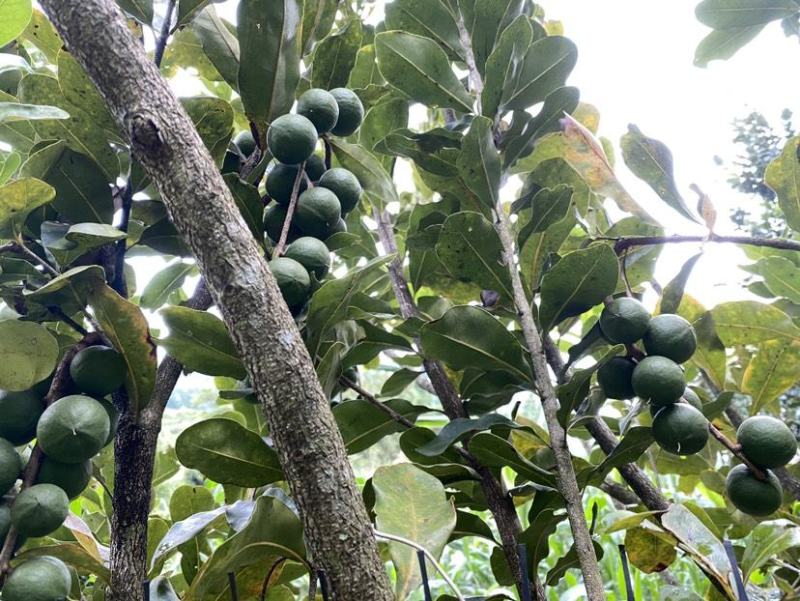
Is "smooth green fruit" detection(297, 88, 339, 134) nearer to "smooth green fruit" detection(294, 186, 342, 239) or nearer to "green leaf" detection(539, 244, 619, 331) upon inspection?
"smooth green fruit" detection(294, 186, 342, 239)

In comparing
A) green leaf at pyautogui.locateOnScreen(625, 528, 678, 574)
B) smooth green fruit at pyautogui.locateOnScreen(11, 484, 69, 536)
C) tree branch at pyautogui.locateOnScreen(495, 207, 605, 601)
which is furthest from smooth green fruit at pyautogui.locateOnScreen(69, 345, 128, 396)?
green leaf at pyautogui.locateOnScreen(625, 528, 678, 574)

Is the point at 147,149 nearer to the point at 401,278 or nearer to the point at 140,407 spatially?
the point at 140,407

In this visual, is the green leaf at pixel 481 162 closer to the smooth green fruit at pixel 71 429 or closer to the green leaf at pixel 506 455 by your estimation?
the green leaf at pixel 506 455

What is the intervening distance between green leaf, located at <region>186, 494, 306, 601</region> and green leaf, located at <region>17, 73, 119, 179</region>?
44 cm

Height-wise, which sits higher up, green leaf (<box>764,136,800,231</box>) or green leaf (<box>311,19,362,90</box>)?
green leaf (<box>311,19,362,90</box>)

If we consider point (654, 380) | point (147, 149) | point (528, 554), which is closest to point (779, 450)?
point (654, 380)

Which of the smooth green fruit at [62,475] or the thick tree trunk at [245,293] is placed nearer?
the thick tree trunk at [245,293]

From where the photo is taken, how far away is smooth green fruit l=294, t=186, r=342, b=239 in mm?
854

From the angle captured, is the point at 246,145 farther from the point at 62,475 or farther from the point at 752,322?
the point at 752,322

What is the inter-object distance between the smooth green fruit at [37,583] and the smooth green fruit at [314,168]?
0.53m

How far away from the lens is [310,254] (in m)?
0.83

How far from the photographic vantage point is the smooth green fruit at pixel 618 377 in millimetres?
849

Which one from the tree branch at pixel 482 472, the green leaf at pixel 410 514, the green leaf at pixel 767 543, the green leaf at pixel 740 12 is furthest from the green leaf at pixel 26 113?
the green leaf at pixel 740 12

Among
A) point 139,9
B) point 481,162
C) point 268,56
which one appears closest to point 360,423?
point 481,162
